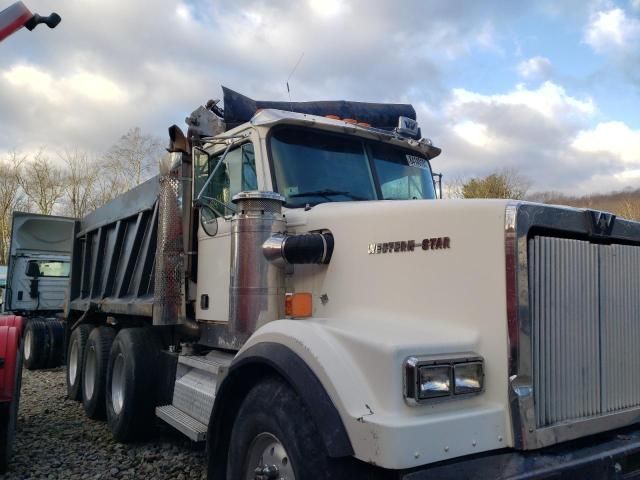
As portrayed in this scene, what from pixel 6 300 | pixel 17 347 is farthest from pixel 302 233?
pixel 6 300

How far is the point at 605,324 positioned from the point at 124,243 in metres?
5.98

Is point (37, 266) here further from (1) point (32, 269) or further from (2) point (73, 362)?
(2) point (73, 362)

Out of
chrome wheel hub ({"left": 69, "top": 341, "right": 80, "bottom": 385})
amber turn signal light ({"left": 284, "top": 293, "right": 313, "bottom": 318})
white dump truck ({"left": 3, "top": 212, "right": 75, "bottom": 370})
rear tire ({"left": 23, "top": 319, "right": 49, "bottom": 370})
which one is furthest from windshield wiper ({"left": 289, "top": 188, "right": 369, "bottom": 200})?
white dump truck ({"left": 3, "top": 212, "right": 75, "bottom": 370})

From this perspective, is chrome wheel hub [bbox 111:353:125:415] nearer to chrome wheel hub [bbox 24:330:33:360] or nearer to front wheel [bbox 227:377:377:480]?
front wheel [bbox 227:377:377:480]

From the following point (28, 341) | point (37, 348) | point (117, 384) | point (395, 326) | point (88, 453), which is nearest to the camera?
point (395, 326)

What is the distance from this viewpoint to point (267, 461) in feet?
9.95

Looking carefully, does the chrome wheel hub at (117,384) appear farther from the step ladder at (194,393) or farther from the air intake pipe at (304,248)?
the air intake pipe at (304,248)

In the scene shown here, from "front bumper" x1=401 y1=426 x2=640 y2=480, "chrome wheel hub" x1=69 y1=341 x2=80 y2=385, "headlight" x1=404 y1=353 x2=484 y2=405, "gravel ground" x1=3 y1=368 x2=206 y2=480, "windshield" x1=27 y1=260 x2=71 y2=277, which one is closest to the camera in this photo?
"front bumper" x1=401 y1=426 x2=640 y2=480

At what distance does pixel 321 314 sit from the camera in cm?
373

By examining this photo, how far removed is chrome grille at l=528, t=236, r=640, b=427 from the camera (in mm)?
2659

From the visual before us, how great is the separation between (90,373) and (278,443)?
543 cm

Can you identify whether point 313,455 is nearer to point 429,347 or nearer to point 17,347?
point 429,347

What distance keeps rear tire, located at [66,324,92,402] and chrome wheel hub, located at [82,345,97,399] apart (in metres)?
0.27

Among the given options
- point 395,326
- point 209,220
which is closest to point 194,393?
point 209,220
